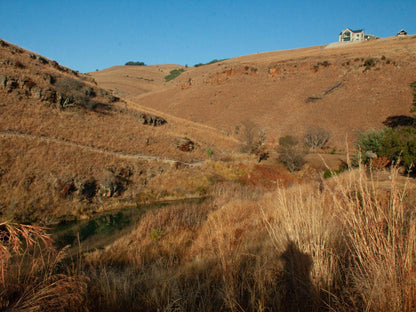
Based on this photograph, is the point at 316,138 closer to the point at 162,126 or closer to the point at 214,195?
the point at 162,126

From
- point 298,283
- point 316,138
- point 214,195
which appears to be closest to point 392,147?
point 214,195

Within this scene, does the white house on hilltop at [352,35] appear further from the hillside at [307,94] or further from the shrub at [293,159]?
the shrub at [293,159]

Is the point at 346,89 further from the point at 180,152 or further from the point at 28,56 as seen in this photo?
the point at 28,56

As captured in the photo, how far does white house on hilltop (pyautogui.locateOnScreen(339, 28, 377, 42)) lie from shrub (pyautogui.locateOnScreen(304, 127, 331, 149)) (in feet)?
214

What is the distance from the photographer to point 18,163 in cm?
1586

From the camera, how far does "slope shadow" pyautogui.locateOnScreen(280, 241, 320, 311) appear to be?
297cm

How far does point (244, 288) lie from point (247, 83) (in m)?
56.9

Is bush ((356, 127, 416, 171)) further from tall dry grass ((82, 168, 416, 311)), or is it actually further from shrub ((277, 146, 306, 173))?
tall dry grass ((82, 168, 416, 311))

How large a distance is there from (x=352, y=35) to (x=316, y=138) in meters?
68.1

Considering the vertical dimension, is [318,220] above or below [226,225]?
above

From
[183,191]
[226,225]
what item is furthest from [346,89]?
[226,225]

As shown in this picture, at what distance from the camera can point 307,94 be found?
47.0m

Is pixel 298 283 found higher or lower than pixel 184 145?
lower

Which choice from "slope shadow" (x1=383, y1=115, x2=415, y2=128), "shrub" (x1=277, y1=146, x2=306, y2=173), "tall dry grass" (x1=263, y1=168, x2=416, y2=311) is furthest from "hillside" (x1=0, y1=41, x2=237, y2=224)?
"slope shadow" (x1=383, y1=115, x2=415, y2=128)
